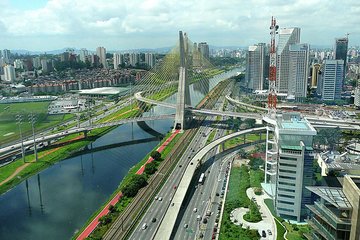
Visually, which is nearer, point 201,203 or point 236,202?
point 236,202

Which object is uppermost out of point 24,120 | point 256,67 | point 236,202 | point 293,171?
point 256,67

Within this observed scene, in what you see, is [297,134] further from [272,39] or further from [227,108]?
[227,108]

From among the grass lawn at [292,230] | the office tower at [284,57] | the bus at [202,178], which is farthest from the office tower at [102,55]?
the grass lawn at [292,230]

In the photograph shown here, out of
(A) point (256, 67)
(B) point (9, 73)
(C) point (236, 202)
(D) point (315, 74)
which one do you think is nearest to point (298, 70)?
(D) point (315, 74)

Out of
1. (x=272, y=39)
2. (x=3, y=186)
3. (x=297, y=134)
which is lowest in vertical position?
(x=3, y=186)

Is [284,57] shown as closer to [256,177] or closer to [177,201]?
[256,177]

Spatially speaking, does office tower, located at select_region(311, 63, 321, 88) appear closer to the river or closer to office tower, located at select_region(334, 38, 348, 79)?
office tower, located at select_region(334, 38, 348, 79)

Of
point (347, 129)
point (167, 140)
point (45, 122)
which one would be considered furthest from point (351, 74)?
point (45, 122)
